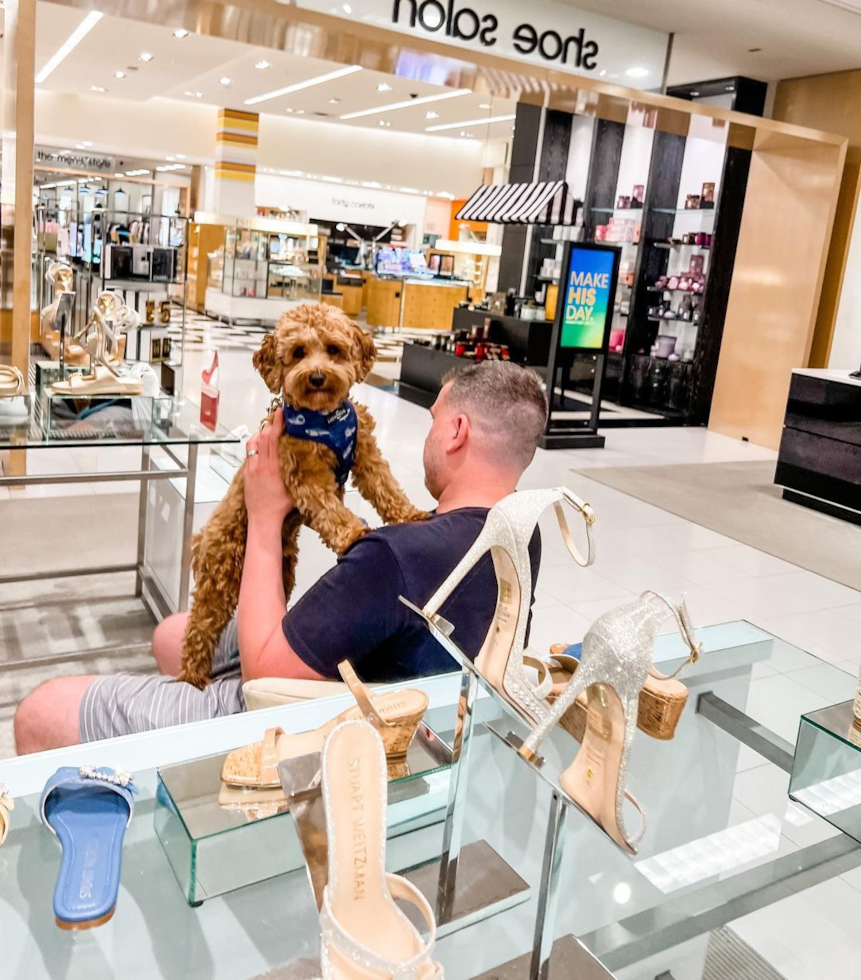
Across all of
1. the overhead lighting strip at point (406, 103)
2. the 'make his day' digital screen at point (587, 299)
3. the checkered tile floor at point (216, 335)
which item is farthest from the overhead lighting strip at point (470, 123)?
the 'make his day' digital screen at point (587, 299)

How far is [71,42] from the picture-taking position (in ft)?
34.8

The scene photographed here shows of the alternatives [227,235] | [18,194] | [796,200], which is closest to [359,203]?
[227,235]

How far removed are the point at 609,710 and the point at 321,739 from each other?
43 cm

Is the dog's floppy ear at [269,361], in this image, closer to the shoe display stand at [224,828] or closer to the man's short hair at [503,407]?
the man's short hair at [503,407]

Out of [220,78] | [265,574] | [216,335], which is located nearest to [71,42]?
[220,78]

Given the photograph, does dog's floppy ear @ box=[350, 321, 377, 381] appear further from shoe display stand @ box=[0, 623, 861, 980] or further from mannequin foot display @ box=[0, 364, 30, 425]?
mannequin foot display @ box=[0, 364, 30, 425]

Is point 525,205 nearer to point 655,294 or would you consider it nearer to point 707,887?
point 655,294

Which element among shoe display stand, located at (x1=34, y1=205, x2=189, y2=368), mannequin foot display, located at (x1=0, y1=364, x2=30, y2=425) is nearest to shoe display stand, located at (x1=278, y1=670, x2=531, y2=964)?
mannequin foot display, located at (x1=0, y1=364, x2=30, y2=425)

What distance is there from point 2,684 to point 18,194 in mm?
2721

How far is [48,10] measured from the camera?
29.0 feet

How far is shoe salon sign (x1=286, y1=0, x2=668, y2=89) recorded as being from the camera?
5.06 metres

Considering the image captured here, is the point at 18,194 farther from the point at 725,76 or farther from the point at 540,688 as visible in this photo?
the point at 725,76

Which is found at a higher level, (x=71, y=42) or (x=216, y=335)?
(x=71, y=42)

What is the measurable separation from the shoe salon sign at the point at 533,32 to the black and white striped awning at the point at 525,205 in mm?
1939
